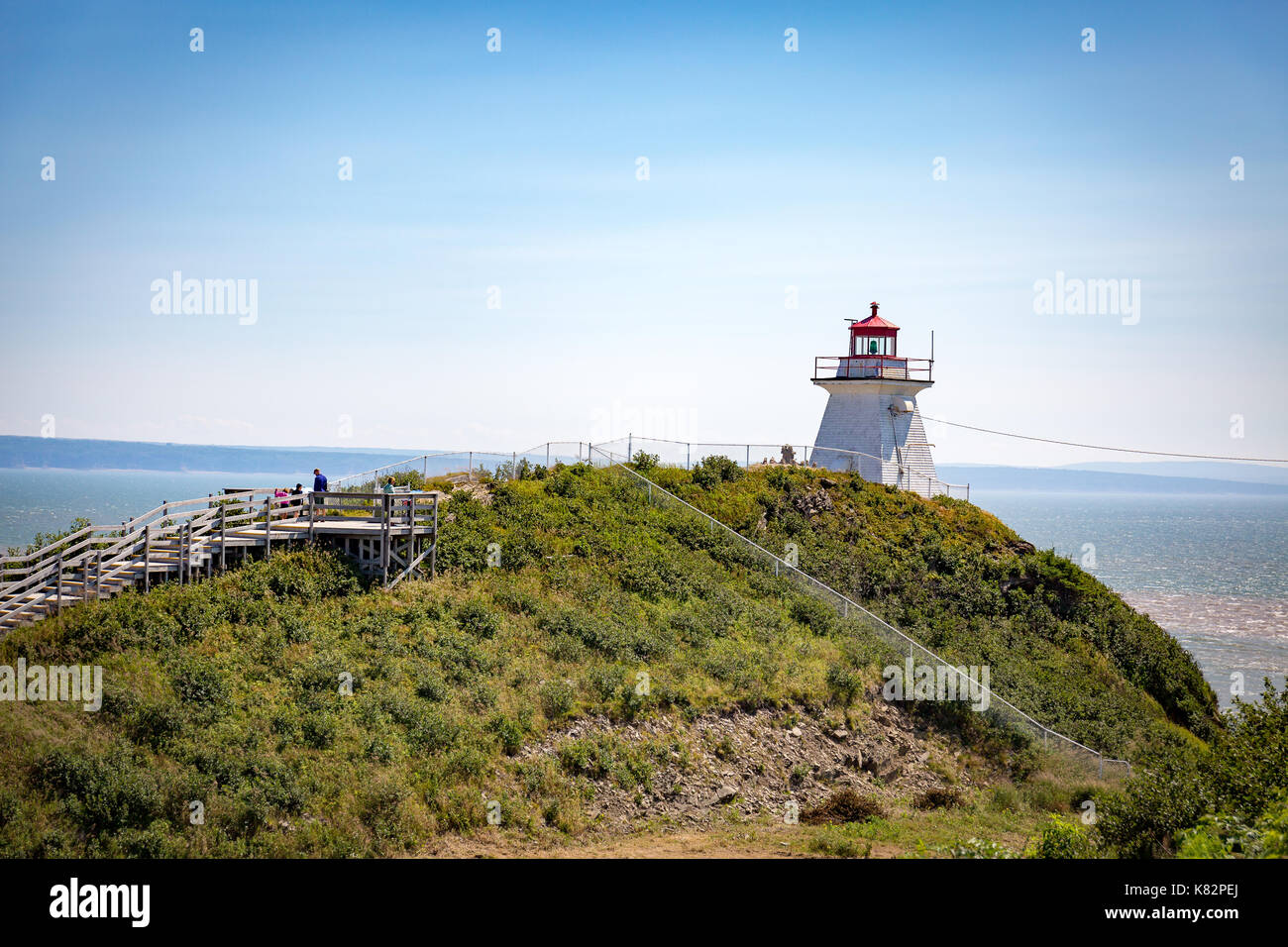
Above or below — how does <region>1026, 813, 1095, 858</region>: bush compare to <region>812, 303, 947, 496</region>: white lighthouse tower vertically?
below

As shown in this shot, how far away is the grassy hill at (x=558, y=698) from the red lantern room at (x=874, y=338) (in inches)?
507

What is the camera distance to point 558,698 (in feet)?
73.7

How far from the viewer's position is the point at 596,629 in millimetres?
26344

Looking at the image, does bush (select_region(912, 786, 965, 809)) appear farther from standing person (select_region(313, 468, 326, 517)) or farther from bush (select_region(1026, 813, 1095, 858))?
standing person (select_region(313, 468, 326, 517))

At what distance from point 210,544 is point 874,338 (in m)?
32.7

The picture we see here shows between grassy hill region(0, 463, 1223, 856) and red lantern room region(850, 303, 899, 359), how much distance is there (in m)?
12.9

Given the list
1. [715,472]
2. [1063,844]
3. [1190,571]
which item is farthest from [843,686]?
[1190,571]

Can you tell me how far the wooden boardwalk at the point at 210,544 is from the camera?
21.3m

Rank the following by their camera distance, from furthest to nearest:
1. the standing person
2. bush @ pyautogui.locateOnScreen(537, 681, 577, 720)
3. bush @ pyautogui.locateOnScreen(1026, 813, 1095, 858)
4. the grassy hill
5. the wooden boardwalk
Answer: the standing person, bush @ pyautogui.locateOnScreen(537, 681, 577, 720), the wooden boardwalk, the grassy hill, bush @ pyautogui.locateOnScreen(1026, 813, 1095, 858)

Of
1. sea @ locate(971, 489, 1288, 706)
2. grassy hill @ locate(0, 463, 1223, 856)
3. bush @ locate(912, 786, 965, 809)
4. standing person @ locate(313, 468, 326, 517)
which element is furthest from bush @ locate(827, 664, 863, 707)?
sea @ locate(971, 489, 1288, 706)

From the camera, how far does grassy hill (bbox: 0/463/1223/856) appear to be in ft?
57.9

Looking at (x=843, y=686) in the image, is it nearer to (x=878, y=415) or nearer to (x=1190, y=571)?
(x=878, y=415)

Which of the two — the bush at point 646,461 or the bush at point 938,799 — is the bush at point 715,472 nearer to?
Answer: the bush at point 646,461

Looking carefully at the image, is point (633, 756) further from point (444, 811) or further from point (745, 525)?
point (745, 525)
